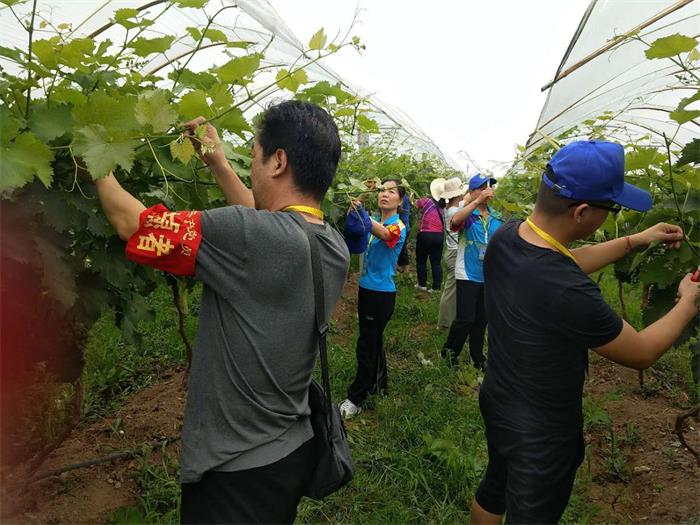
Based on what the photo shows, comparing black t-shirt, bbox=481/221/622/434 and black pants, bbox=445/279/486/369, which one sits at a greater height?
black t-shirt, bbox=481/221/622/434

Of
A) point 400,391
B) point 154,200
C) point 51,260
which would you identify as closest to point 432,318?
point 400,391

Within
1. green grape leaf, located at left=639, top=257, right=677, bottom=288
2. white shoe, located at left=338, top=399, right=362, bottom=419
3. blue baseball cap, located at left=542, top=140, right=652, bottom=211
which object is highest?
blue baseball cap, located at left=542, top=140, right=652, bottom=211

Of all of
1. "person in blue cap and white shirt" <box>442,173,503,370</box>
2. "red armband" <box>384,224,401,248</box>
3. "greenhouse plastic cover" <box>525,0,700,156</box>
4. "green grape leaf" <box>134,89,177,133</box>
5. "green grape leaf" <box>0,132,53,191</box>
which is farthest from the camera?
"person in blue cap and white shirt" <box>442,173,503,370</box>

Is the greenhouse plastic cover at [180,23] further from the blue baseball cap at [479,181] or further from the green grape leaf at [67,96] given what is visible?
the blue baseball cap at [479,181]

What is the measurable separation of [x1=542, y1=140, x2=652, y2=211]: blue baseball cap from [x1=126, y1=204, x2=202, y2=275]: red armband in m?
1.05

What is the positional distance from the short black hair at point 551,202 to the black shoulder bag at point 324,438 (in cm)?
78

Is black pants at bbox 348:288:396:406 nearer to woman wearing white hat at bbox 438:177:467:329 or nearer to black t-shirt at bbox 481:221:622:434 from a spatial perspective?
woman wearing white hat at bbox 438:177:467:329

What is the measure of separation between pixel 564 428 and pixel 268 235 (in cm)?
115

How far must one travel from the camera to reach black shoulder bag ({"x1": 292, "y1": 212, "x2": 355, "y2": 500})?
1405 mm

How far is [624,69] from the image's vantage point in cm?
331

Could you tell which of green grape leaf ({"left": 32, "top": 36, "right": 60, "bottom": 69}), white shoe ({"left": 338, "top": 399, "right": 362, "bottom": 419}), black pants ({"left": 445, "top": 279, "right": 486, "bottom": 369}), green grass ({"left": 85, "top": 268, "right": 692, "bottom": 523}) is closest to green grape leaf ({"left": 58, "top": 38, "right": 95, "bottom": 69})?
green grape leaf ({"left": 32, "top": 36, "right": 60, "bottom": 69})

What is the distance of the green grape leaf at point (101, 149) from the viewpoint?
103 centimetres

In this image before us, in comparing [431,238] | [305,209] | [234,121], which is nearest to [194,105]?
[234,121]

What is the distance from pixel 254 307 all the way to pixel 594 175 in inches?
40.8
